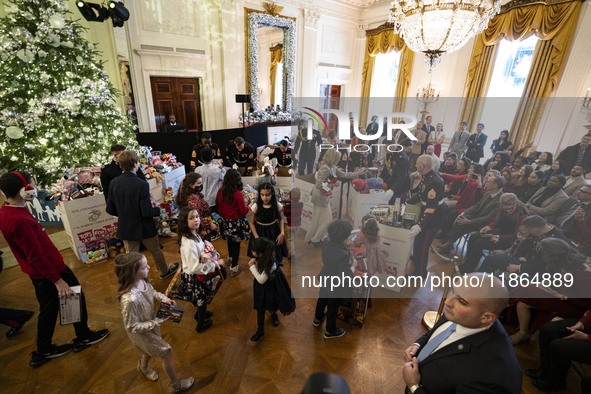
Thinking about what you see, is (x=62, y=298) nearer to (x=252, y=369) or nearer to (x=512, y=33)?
(x=252, y=369)

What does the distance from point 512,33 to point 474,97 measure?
1.68 metres

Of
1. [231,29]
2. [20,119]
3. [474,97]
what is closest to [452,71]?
[474,97]

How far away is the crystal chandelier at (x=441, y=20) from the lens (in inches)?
168

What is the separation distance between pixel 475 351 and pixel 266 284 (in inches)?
66.2

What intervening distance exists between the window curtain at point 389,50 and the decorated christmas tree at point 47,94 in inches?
296

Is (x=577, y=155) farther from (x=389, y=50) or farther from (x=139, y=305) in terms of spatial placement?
(x=389, y=50)

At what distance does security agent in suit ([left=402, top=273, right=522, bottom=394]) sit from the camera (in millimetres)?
1205

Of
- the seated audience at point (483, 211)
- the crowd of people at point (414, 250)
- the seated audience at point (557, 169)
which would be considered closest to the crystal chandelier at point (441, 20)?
the crowd of people at point (414, 250)

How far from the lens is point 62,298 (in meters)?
2.23

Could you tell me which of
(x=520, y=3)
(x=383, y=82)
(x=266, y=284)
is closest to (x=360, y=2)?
(x=383, y=82)

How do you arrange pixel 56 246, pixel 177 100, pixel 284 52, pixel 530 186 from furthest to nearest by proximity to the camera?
pixel 284 52
pixel 177 100
pixel 56 246
pixel 530 186

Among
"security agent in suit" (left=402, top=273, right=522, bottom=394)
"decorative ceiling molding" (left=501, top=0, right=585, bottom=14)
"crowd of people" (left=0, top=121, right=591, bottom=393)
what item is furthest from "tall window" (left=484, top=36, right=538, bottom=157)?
"security agent in suit" (left=402, top=273, right=522, bottom=394)

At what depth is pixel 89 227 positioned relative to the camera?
386 cm

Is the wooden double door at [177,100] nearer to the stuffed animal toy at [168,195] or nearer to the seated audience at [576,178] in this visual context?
the stuffed animal toy at [168,195]
